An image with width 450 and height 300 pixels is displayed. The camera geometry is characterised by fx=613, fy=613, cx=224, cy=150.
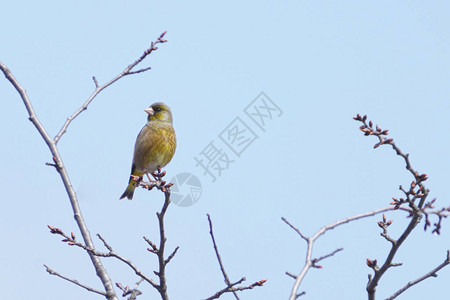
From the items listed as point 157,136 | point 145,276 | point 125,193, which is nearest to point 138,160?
point 157,136

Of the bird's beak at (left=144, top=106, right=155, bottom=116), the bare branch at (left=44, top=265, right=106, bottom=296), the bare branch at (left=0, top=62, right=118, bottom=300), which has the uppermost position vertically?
the bird's beak at (left=144, top=106, right=155, bottom=116)

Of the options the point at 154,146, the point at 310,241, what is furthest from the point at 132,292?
the point at 154,146

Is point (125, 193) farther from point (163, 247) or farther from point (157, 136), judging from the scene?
point (163, 247)

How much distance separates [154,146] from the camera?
7.43 meters

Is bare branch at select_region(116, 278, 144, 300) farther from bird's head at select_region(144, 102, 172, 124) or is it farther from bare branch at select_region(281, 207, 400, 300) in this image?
bird's head at select_region(144, 102, 172, 124)

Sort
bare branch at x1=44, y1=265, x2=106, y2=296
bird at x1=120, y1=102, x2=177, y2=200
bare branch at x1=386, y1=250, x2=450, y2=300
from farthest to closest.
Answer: bird at x1=120, y1=102, x2=177, y2=200
bare branch at x1=44, y1=265, x2=106, y2=296
bare branch at x1=386, y1=250, x2=450, y2=300

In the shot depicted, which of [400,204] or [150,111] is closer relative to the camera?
[400,204]

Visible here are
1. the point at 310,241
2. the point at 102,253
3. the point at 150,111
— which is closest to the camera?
the point at 310,241

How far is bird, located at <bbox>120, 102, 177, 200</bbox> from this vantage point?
745 cm

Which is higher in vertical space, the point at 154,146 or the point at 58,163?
the point at 154,146

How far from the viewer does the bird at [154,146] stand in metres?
7.45

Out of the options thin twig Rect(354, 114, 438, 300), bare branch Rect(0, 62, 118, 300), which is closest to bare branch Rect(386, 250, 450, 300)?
thin twig Rect(354, 114, 438, 300)

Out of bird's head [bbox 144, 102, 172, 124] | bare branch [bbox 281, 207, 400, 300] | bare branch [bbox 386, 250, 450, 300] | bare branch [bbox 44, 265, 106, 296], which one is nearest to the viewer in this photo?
bare branch [bbox 281, 207, 400, 300]

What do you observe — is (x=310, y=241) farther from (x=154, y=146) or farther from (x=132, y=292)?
(x=154, y=146)
